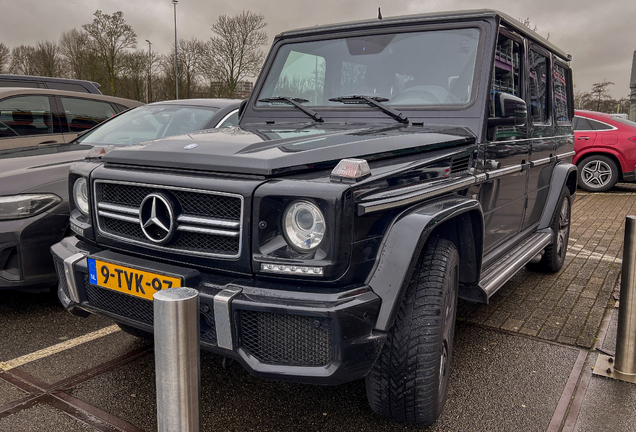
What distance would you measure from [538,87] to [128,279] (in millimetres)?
3512

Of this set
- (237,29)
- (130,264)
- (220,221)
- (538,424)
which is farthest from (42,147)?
(237,29)

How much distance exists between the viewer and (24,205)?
3.44m

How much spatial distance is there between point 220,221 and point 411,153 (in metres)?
0.96

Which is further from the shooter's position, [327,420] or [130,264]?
[327,420]

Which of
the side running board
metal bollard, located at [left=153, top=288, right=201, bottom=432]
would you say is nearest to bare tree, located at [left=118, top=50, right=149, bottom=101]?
the side running board

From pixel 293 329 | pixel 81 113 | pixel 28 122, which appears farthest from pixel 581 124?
pixel 293 329

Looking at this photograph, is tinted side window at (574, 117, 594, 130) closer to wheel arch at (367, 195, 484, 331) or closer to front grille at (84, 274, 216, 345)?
wheel arch at (367, 195, 484, 331)

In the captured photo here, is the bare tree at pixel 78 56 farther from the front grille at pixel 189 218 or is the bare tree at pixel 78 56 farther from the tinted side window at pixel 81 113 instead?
the front grille at pixel 189 218

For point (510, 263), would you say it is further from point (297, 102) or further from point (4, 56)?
point (4, 56)

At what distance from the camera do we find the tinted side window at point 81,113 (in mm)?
6027

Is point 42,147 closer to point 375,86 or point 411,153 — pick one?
point 375,86

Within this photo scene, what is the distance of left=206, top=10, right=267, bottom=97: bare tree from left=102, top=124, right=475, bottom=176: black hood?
104 feet

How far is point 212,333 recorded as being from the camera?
2031mm

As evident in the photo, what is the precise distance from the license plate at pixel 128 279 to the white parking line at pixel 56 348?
102cm
